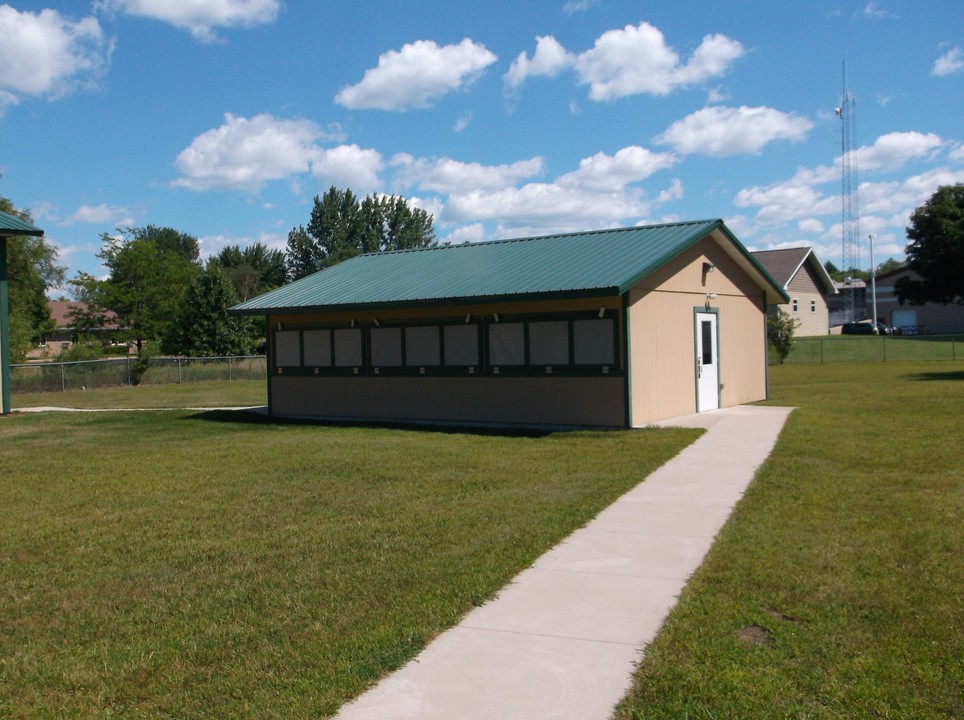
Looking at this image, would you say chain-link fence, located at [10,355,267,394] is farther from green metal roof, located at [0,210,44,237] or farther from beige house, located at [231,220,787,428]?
beige house, located at [231,220,787,428]

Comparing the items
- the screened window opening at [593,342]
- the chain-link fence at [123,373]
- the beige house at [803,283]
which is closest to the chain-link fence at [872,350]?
the beige house at [803,283]

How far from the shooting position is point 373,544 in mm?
7773

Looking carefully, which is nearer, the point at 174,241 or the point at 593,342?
the point at 593,342

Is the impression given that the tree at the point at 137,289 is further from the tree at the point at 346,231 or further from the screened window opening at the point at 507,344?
the screened window opening at the point at 507,344

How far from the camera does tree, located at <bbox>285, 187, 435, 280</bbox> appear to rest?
247ft

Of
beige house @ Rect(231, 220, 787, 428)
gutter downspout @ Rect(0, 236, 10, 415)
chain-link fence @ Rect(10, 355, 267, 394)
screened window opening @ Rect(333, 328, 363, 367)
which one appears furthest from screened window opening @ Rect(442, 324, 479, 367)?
chain-link fence @ Rect(10, 355, 267, 394)

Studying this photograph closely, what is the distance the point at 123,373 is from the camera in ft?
121

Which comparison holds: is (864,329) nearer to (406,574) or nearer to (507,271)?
(507,271)

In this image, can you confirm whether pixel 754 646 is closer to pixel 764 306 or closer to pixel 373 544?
pixel 373 544

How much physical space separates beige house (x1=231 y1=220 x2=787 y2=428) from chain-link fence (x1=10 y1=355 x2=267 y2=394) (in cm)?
1534

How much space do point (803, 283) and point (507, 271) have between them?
129 ft

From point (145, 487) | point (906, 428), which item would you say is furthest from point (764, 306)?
point (145, 487)

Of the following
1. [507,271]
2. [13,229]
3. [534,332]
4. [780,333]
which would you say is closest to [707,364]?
[534,332]

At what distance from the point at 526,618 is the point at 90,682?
8.23 feet
